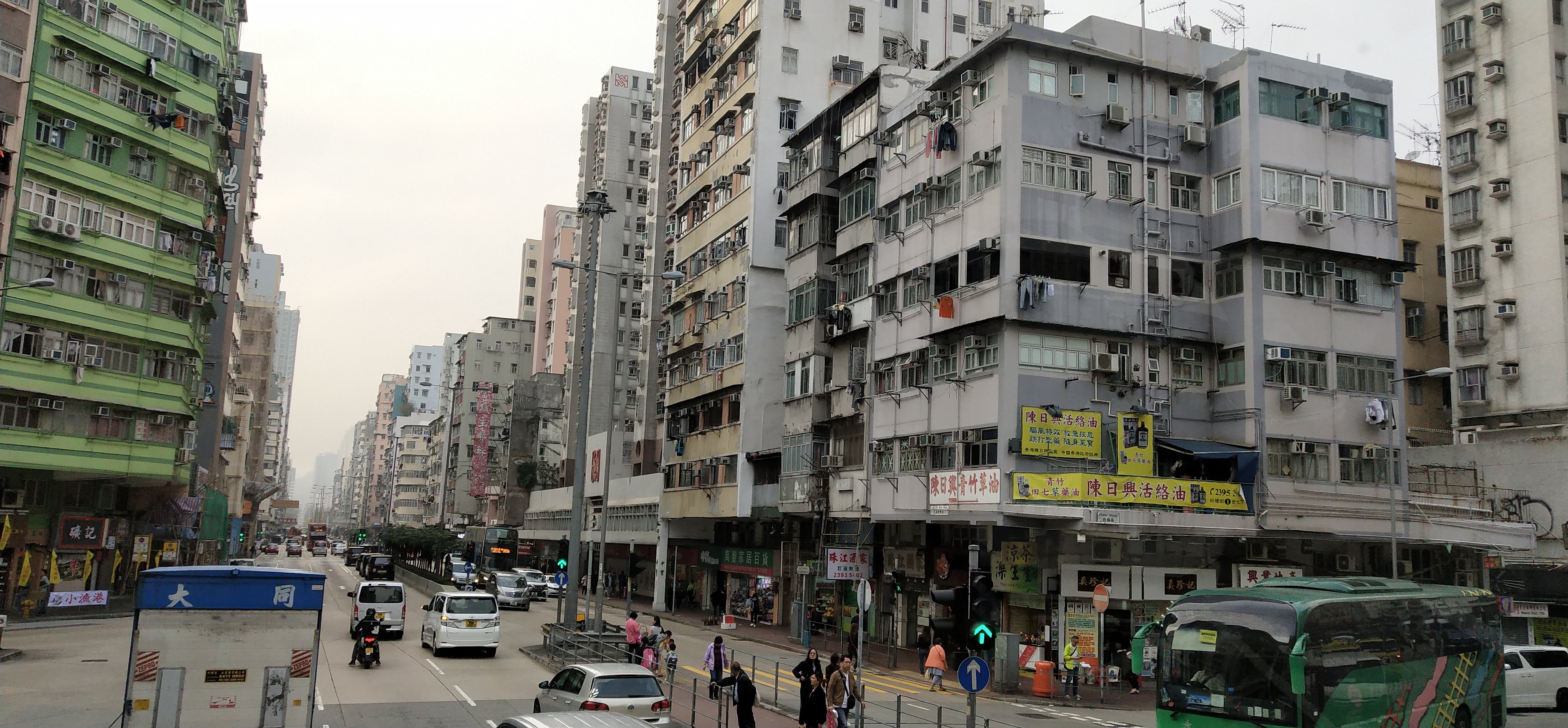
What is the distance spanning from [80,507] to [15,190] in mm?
14035

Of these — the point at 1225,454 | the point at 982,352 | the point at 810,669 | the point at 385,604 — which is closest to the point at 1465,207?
the point at 1225,454

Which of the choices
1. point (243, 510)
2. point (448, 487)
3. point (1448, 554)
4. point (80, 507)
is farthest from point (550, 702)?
point (448, 487)

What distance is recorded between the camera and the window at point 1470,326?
4672 centimetres

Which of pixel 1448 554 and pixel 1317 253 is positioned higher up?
pixel 1317 253

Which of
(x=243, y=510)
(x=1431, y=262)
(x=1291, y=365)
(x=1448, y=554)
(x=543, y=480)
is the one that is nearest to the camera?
(x=1291, y=365)

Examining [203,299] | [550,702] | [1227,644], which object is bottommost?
[550,702]

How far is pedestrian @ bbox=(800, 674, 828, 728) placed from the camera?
704 inches

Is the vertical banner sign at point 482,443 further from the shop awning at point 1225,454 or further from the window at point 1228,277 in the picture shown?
the shop awning at point 1225,454

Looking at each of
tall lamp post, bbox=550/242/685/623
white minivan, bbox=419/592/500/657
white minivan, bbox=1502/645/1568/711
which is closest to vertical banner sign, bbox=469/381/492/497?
white minivan, bbox=419/592/500/657

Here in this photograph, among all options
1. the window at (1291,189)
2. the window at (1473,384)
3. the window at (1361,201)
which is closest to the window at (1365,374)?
the window at (1361,201)

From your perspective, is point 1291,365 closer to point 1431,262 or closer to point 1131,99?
point 1131,99

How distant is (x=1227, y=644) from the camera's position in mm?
16453

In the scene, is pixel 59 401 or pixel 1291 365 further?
pixel 59 401

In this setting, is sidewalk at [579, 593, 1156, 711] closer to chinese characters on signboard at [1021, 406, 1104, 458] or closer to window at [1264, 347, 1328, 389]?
chinese characters on signboard at [1021, 406, 1104, 458]
